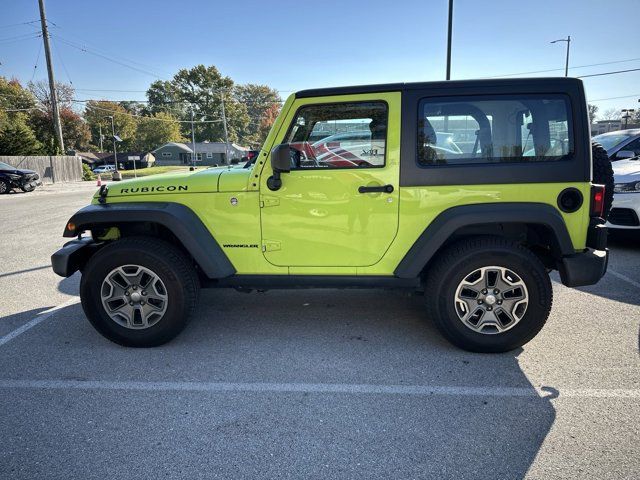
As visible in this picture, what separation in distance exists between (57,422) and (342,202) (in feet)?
7.64

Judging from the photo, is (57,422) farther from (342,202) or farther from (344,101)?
(344,101)

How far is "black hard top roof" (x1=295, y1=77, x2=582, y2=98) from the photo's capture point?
10.3 feet

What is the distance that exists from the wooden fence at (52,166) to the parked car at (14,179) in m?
6.09

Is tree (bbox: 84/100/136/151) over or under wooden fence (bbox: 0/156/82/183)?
over

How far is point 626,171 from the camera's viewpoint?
247 inches

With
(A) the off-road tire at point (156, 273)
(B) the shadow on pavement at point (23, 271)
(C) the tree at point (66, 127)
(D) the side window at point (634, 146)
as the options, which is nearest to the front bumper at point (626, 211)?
(D) the side window at point (634, 146)

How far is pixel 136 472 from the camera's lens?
2113mm

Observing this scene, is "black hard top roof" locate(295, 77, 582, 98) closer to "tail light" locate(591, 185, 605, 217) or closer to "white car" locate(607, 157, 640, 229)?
"tail light" locate(591, 185, 605, 217)

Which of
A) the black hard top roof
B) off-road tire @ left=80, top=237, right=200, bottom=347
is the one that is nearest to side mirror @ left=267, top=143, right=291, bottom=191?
the black hard top roof

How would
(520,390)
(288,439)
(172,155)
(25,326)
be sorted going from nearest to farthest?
(288,439) < (520,390) < (25,326) < (172,155)

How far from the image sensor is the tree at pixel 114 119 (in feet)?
269

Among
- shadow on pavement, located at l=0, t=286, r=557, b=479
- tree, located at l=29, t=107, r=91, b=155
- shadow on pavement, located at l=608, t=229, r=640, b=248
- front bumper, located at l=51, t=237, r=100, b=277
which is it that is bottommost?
shadow on pavement, located at l=0, t=286, r=557, b=479

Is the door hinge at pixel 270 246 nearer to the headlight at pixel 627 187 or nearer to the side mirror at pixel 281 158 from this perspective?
Result: the side mirror at pixel 281 158

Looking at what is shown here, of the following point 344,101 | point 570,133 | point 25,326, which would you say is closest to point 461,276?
point 570,133
